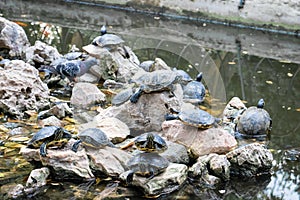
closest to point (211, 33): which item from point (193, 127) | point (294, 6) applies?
Answer: point (294, 6)

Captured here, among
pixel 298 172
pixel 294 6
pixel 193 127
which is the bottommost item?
pixel 298 172

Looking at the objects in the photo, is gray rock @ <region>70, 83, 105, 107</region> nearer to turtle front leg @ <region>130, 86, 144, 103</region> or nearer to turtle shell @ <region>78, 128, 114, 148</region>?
turtle front leg @ <region>130, 86, 144, 103</region>

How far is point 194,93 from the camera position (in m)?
4.90

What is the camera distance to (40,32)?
7492 mm

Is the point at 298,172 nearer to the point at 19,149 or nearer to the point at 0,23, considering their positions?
the point at 19,149

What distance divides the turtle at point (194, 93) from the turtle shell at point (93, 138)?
1.63 m

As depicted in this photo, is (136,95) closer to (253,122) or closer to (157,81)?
(157,81)

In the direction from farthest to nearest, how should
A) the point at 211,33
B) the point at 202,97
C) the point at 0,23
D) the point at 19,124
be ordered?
the point at 211,33
the point at 0,23
the point at 202,97
the point at 19,124

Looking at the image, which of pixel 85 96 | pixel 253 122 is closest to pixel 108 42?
pixel 85 96

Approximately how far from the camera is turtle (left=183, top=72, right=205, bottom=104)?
4.88 m

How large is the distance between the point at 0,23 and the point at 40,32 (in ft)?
5.59

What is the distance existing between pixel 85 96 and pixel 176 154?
1426mm

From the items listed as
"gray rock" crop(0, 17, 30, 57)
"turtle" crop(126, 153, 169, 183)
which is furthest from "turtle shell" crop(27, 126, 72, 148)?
"gray rock" crop(0, 17, 30, 57)

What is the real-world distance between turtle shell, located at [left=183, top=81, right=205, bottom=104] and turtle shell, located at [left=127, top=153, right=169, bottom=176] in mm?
1727
